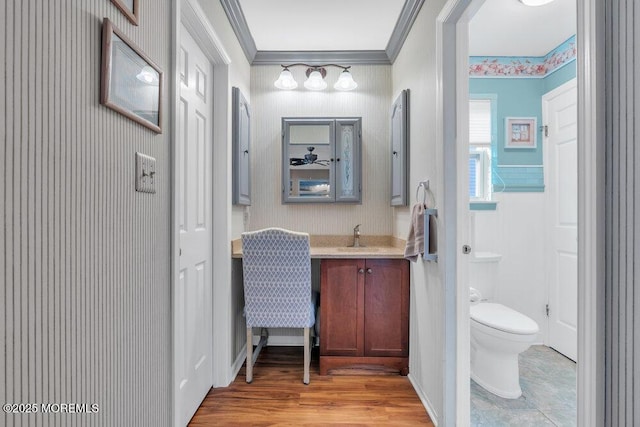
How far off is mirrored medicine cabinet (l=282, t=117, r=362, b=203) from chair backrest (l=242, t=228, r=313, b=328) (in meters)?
0.81

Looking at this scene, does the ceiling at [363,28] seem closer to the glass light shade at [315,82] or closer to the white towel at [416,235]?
the glass light shade at [315,82]

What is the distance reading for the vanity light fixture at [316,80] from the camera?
104 inches

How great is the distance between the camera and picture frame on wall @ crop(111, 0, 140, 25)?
93cm

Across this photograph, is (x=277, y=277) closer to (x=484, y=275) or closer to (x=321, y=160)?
(x=321, y=160)

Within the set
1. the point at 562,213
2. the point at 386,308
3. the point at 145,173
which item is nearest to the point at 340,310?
the point at 386,308

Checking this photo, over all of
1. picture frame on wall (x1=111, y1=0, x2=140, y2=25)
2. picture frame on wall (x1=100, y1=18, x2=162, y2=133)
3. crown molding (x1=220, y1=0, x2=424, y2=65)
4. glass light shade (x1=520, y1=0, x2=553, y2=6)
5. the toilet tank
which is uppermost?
crown molding (x1=220, y1=0, x2=424, y2=65)

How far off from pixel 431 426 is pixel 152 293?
156cm

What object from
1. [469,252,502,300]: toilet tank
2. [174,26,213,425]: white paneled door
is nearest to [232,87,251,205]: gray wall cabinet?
[174,26,213,425]: white paneled door

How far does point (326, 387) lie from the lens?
82.4 inches

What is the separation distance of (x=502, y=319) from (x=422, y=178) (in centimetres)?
105

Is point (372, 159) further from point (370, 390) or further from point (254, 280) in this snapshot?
point (370, 390)

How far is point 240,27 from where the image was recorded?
2.28 m

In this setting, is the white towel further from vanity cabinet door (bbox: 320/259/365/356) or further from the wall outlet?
the wall outlet

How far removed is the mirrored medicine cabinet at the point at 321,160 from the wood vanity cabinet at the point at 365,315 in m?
0.75
